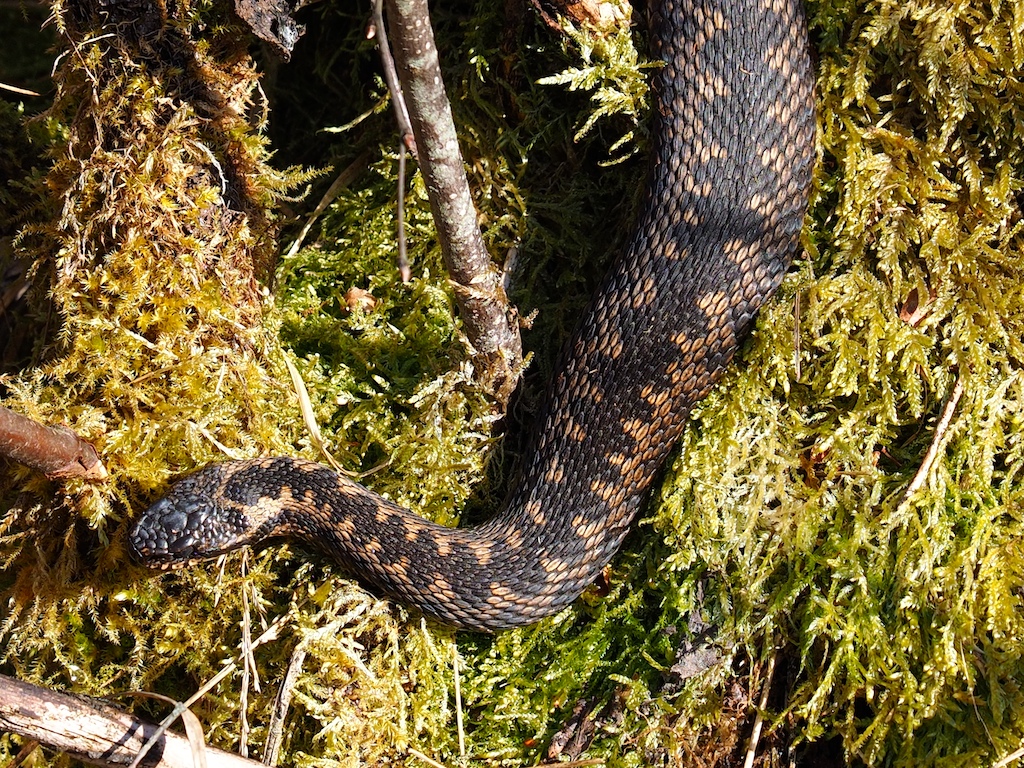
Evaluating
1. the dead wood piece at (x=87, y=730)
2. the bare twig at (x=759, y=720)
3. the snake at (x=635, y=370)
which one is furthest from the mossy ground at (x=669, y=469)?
the dead wood piece at (x=87, y=730)

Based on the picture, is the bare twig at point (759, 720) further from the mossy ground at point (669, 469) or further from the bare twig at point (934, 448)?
the bare twig at point (934, 448)

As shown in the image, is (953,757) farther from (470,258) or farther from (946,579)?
(470,258)

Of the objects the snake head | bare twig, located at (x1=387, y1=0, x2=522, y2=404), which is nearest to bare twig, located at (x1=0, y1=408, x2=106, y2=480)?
the snake head

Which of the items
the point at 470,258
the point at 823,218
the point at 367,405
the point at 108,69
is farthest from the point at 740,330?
the point at 108,69

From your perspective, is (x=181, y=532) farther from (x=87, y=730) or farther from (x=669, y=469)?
(x=669, y=469)

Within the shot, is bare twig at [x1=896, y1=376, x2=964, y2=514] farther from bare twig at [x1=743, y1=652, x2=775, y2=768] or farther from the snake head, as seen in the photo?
the snake head

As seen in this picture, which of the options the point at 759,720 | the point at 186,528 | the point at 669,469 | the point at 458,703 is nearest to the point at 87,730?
the point at 186,528
